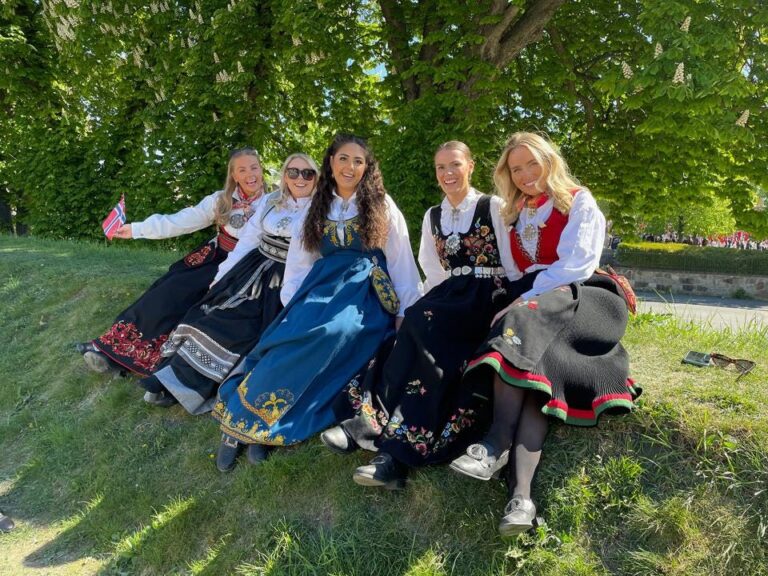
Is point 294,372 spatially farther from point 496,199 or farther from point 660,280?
point 660,280

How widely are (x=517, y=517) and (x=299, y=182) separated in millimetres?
2894

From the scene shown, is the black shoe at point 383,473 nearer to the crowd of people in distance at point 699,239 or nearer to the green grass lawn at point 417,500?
the green grass lawn at point 417,500

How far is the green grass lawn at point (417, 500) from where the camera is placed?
8.34 ft

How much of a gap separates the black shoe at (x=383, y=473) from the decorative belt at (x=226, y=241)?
271cm

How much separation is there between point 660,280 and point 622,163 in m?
10.8

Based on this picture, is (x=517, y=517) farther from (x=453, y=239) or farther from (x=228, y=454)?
(x=228, y=454)

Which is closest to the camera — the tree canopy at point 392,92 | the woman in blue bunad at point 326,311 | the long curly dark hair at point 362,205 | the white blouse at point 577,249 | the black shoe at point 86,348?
the white blouse at point 577,249

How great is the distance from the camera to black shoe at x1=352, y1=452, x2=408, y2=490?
8.98 ft

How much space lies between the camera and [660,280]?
64.4ft

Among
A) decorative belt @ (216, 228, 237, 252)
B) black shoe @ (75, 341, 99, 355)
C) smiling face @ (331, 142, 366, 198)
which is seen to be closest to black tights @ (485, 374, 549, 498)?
smiling face @ (331, 142, 366, 198)

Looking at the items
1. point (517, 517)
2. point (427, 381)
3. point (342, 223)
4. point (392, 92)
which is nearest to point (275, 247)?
point (342, 223)

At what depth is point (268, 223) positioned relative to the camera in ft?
14.8

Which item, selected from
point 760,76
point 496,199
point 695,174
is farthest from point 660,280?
point 496,199

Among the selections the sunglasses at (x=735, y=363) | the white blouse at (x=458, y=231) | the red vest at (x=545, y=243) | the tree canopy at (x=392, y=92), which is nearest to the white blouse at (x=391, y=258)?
the white blouse at (x=458, y=231)
